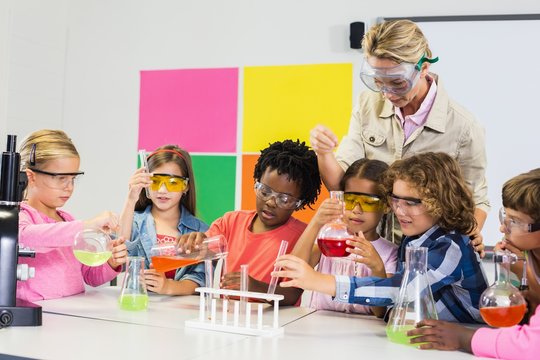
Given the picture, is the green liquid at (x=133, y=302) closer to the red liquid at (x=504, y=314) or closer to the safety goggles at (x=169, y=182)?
the safety goggles at (x=169, y=182)

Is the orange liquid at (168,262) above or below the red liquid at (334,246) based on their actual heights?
below

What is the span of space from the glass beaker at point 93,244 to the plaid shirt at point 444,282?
0.69m

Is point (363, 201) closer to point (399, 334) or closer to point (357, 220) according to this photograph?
point (357, 220)

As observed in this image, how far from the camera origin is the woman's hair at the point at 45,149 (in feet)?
7.72

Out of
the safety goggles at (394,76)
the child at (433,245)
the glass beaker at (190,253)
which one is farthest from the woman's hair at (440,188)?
the glass beaker at (190,253)

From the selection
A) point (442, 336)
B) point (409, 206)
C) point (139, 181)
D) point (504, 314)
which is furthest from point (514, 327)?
point (139, 181)

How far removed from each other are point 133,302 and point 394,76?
112 centimetres

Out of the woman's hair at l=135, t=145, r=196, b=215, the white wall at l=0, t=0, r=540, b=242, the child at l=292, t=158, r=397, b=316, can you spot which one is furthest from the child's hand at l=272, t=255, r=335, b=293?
the white wall at l=0, t=0, r=540, b=242

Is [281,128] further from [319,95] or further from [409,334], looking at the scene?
[409,334]

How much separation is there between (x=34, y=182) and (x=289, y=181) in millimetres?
926

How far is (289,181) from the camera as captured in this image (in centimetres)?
259

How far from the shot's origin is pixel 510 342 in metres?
1.60

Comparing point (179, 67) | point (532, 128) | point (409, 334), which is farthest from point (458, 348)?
point (179, 67)

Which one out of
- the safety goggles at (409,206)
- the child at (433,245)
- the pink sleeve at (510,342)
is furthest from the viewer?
the safety goggles at (409,206)
